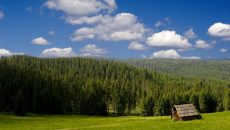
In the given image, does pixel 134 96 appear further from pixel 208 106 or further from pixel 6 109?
pixel 6 109

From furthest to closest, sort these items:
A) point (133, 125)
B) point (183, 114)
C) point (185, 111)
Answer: point (185, 111) < point (183, 114) < point (133, 125)

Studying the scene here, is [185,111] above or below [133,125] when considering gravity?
above

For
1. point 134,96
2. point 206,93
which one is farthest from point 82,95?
point 206,93

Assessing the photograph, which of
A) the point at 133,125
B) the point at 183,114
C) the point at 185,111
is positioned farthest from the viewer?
the point at 185,111

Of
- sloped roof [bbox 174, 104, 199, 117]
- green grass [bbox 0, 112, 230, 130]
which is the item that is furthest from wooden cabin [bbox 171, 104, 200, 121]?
green grass [bbox 0, 112, 230, 130]

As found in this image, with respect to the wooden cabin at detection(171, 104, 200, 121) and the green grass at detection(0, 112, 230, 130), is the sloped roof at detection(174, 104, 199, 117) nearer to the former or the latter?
the wooden cabin at detection(171, 104, 200, 121)

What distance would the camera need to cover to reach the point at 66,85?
184 metres

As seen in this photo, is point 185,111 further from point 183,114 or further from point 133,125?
point 133,125

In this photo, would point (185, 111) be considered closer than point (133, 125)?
No

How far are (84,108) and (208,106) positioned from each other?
56549 millimetres

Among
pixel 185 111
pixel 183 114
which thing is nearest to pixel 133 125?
pixel 183 114

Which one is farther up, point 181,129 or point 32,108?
point 181,129

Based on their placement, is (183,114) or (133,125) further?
(183,114)

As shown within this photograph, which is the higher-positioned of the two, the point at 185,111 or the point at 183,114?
the point at 185,111
